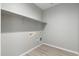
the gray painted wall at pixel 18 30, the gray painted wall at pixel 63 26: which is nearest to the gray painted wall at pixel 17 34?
the gray painted wall at pixel 18 30

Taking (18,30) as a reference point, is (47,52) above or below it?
below

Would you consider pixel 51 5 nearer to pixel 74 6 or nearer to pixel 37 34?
pixel 74 6

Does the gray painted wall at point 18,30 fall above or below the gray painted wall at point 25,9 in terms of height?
below

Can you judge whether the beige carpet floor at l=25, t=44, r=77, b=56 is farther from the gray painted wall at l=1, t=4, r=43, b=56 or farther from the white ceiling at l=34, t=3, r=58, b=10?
the white ceiling at l=34, t=3, r=58, b=10

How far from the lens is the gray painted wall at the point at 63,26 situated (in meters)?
0.87

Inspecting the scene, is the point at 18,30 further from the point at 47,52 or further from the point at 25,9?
the point at 47,52

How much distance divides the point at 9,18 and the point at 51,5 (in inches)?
21.6

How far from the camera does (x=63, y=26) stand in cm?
89

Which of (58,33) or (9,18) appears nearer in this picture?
(9,18)

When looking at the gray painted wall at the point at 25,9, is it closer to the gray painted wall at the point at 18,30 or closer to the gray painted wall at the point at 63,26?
the gray painted wall at the point at 18,30

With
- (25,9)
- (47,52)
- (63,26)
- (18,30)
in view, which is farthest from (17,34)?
(63,26)

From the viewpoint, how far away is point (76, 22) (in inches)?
35.5

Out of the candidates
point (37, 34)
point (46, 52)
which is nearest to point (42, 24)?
point (37, 34)

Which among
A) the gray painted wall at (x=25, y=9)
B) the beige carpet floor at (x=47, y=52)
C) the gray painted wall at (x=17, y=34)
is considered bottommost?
the beige carpet floor at (x=47, y=52)
